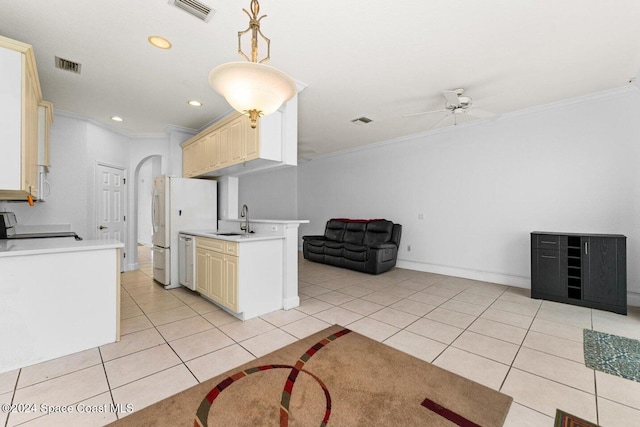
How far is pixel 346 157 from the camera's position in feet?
22.7

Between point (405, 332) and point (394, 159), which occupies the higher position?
point (394, 159)

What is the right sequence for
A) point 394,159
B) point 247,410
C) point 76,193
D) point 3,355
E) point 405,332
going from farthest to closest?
point 394,159 → point 76,193 → point 405,332 → point 3,355 → point 247,410

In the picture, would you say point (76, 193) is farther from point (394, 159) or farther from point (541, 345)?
point (541, 345)

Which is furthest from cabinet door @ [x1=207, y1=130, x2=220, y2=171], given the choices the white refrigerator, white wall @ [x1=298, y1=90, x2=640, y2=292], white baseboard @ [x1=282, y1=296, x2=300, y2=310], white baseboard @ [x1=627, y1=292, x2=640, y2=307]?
white baseboard @ [x1=627, y1=292, x2=640, y2=307]

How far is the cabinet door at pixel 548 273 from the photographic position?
3605mm

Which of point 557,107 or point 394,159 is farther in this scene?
point 394,159

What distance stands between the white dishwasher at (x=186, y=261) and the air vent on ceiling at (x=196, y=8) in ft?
8.91

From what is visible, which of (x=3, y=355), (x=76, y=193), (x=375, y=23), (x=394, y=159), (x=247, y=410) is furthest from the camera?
(x=394, y=159)

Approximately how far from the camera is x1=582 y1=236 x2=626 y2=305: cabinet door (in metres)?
3.23

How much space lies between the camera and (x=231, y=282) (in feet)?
10.1

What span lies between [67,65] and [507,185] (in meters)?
6.05

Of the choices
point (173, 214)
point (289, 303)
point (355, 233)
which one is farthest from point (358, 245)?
point (173, 214)

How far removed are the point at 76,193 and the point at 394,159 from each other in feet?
19.2

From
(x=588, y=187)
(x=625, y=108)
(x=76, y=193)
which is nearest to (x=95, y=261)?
(x=76, y=193)
